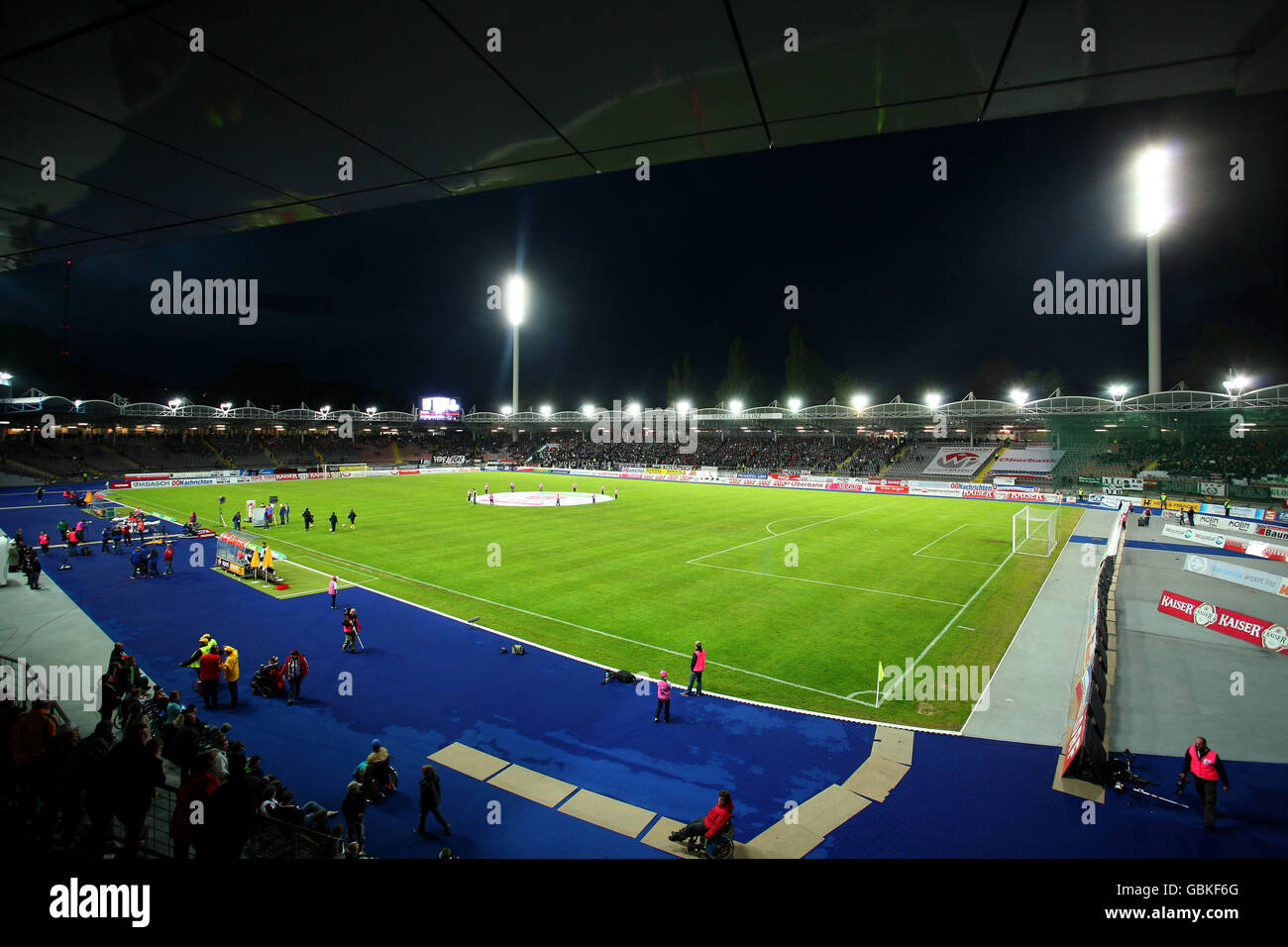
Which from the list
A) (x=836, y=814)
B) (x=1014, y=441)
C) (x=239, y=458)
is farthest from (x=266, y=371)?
(x=836, y=814)

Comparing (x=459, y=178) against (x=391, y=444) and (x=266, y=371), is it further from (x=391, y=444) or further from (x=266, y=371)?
(x=266, y=371)

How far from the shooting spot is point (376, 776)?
391 inches

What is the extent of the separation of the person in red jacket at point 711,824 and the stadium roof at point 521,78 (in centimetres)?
823

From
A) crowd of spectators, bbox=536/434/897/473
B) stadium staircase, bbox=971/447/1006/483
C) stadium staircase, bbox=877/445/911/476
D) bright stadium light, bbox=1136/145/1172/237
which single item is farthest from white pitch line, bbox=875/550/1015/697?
crowd of spectators, bbox=536/434/897/473

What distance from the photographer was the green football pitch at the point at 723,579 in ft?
52.9

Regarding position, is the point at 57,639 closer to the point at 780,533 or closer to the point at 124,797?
the point at 124,797

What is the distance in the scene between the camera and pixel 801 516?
43.2 metres

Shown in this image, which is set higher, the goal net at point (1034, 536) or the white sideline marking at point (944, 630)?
the goal net at point (1034, 536)

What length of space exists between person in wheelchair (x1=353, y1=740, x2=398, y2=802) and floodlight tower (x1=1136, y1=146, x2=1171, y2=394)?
6959cm

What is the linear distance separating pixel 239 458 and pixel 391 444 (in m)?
27.5

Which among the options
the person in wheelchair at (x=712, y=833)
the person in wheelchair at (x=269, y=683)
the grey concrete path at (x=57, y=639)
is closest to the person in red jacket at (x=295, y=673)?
the person in wheelchair at (x=269, y=683)
